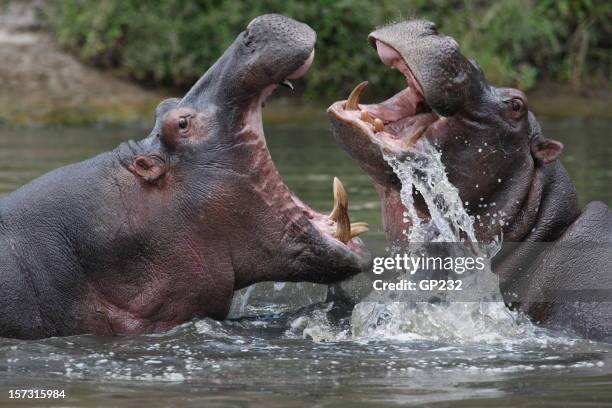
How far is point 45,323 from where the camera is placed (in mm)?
5875

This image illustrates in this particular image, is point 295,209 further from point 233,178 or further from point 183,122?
point 183,122

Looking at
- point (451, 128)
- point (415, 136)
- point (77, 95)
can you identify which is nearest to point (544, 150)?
point (451, 128)

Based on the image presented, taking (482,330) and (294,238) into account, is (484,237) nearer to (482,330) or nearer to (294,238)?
(482,330)

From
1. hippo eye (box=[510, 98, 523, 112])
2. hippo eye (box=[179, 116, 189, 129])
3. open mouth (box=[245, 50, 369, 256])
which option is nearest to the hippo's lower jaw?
open mouth (box=[245, 50, 369, 256])

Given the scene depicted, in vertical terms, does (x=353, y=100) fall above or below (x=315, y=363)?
above

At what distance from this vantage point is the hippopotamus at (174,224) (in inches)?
231

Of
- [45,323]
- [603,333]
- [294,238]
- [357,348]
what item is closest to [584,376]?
[603,333]

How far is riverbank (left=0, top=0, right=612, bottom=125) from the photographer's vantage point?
17031 millimetres

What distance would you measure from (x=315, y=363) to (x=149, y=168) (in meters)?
1.18

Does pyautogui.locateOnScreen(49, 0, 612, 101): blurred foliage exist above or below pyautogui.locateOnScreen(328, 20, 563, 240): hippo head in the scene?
above

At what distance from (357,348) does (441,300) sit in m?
0.67

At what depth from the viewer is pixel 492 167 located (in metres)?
6.30

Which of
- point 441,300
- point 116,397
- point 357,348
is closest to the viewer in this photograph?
point 116,397

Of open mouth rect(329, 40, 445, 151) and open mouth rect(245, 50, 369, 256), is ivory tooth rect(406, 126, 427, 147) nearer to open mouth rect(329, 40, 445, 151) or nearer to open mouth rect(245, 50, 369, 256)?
open mouth rect(329, 40, 445, 151)
